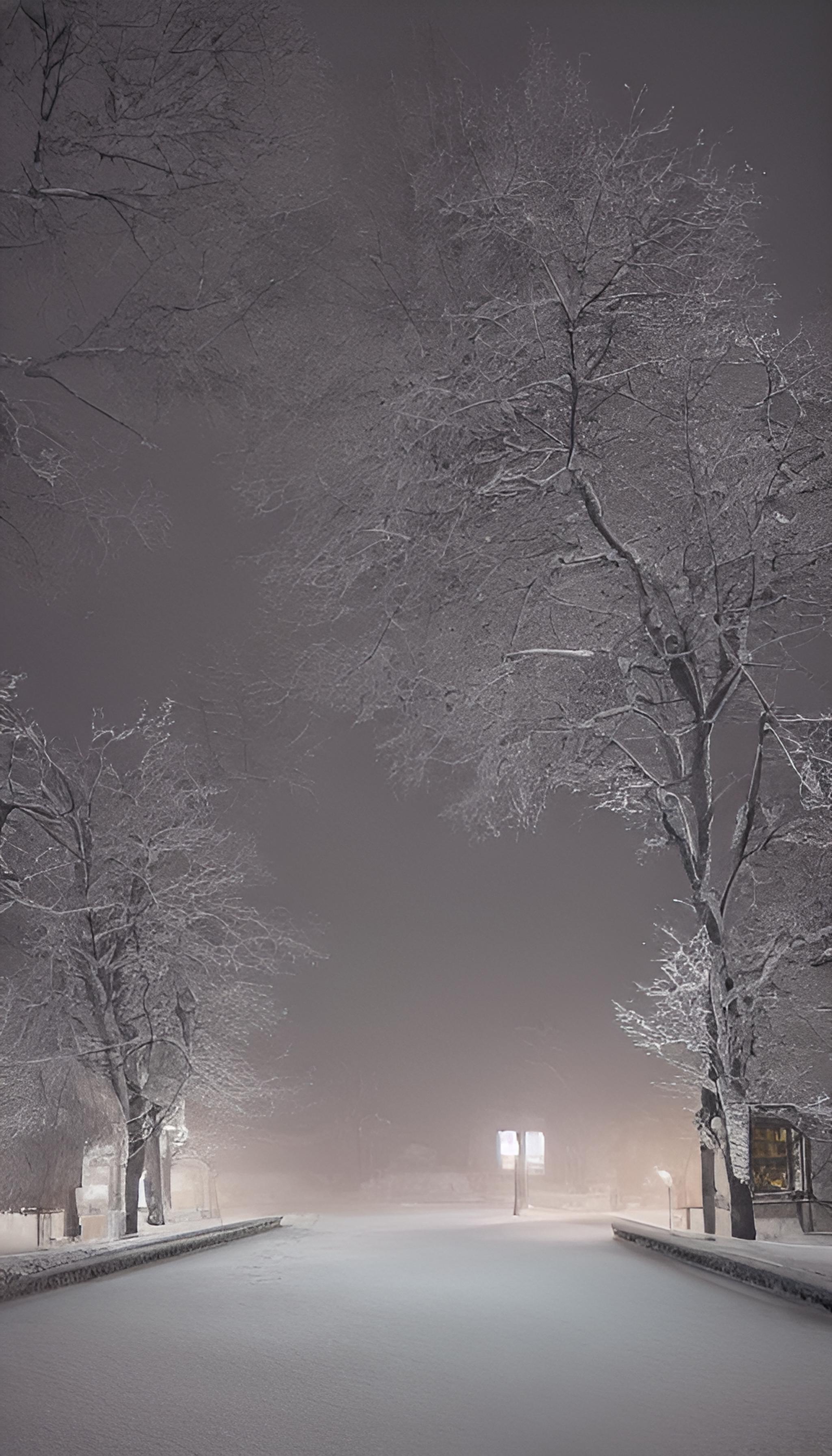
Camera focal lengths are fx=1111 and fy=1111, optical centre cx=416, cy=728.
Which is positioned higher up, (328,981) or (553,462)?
(553,462)

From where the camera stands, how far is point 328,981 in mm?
51125

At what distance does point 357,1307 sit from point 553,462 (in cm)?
759

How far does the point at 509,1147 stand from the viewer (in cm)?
2973

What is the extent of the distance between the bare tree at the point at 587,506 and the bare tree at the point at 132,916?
21.3ft

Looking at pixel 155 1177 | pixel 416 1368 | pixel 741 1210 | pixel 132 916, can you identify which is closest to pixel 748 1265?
pixel 416 1368

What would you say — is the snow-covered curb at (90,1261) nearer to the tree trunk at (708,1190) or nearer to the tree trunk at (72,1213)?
the tree trunk at (708,1190)

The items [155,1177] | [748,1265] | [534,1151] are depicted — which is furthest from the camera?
[534,1151]

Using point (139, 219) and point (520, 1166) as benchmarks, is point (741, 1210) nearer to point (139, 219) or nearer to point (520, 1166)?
point (139, 219)

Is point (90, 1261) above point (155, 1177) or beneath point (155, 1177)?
above

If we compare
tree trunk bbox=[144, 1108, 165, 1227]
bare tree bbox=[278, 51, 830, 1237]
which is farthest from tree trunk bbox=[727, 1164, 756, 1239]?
tree trunk bbox=[144, 1108, 165, 1227]

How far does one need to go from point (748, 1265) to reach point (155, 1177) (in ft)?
48.9

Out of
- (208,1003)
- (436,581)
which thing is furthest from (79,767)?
(436,581)

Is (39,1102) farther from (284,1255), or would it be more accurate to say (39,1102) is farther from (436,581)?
(436,581)

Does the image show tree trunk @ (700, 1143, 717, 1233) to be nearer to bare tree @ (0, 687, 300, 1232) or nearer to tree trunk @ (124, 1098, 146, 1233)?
bare tree @ (0, 687, 300, 1232)
